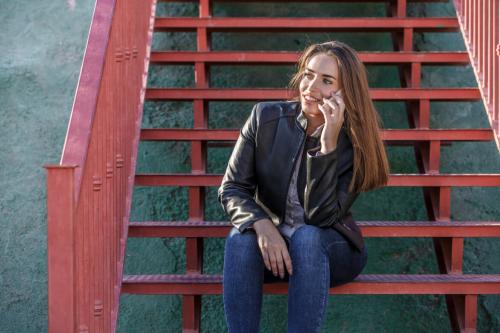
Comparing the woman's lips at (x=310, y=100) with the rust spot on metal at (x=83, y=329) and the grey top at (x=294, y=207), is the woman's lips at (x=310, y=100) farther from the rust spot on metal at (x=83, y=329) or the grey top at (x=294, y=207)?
the rust spot on metal at (x=83, y=329)

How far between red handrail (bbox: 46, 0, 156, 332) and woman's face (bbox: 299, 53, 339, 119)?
720 millimetres

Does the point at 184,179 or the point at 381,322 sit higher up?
the point at 184,179

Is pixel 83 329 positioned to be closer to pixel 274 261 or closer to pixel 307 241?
pixel 274 261

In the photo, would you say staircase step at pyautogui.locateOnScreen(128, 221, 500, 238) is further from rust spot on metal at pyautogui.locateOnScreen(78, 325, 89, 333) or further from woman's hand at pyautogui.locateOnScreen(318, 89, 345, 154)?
rust spot on metal at pyautogui.locateOnScreen(78, 325, 89, 333)

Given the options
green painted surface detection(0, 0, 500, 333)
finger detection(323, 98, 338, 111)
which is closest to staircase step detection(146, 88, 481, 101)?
green painted surface detection(0, 0, 500, 333)

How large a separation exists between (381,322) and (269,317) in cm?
54

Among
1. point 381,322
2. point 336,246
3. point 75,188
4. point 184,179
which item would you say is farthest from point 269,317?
point 75,188

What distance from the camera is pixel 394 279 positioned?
3.39 meters

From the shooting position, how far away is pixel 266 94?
4266 mm

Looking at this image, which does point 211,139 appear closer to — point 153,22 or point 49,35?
point 153,22

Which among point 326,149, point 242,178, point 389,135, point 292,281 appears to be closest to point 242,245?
point 292,281

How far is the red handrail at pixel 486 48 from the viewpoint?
3.87 m

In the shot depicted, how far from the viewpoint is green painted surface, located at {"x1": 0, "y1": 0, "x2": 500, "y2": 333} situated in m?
4.29

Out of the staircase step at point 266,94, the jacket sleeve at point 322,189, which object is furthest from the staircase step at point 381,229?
the staircase step at point 266,94
